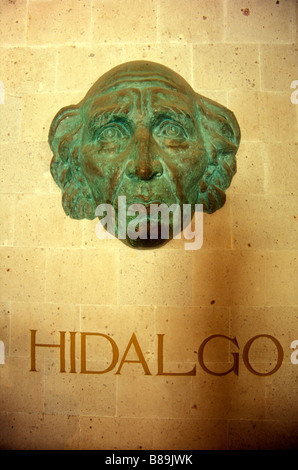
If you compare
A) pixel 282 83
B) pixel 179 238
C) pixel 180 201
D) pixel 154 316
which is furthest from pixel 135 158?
pixel 282 83

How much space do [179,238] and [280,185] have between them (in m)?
0.56

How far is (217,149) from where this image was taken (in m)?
1.47

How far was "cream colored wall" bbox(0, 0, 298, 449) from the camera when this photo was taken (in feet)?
5.09

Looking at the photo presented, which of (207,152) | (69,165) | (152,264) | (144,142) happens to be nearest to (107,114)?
(144,142)

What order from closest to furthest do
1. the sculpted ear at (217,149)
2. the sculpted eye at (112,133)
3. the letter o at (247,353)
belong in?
the sculpted eye at (112,133), the sculpted ear at (217,149), the letter o at (247,353)

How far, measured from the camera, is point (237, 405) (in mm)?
1547

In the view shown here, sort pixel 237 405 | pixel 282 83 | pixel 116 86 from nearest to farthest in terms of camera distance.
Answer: pixel 116 86, pixel 237 405, pixel 282 83

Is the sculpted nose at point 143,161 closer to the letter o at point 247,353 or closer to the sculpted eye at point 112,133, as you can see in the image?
the sculpted eye at point 112,133

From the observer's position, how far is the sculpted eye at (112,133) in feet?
4.26

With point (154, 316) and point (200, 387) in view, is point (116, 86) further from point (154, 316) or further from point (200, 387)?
point (200, 387)

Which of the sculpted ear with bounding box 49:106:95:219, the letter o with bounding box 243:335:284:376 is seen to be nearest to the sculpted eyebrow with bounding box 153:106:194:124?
the sculpted ear with bounding box 49:106:95:219

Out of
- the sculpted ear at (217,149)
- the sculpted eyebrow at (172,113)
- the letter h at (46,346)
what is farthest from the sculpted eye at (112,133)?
the letter h at (46,346)

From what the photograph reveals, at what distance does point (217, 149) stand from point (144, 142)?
40cm

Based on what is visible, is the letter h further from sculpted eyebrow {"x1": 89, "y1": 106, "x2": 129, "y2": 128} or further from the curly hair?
sculpted eyebrow {"x1": 89, "y1": 106, "x2": 129, "y2": 128}
